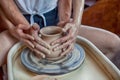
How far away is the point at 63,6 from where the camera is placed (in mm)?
1355

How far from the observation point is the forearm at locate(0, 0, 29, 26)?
4.07ft

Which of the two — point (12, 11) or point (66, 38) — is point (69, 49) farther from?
point (12, 11)

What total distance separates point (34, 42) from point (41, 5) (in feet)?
1.15

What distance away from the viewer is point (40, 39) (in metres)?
1.02

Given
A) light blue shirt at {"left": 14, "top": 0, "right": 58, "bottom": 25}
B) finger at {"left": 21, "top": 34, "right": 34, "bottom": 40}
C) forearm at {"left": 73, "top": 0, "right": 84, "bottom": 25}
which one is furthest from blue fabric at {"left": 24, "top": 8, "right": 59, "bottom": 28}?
finger at {"left": 21, "top": 34, "right": 34, "bottom": 40}

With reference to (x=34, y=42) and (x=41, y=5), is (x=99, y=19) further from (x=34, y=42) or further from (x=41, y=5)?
(x=34, y=42)

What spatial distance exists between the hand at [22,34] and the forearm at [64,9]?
8.7 inches

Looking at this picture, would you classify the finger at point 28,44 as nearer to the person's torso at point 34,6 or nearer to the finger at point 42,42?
the finger at point 42,42

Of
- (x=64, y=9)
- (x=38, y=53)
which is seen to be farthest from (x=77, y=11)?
(x=38, y=53)

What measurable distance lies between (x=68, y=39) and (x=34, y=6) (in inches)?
14.7

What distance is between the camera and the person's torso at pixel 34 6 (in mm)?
1319

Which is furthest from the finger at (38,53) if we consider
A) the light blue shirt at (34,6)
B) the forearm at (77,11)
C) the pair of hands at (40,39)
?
the light blue shirt at (34,6)

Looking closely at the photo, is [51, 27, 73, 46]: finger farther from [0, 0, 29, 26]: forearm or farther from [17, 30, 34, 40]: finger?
[0, 0, 29, 26]: forearm

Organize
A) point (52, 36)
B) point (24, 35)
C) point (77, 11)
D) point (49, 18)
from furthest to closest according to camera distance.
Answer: point (49, 18) → point (77, 11) → point (24, 35) → point (52, 36)
